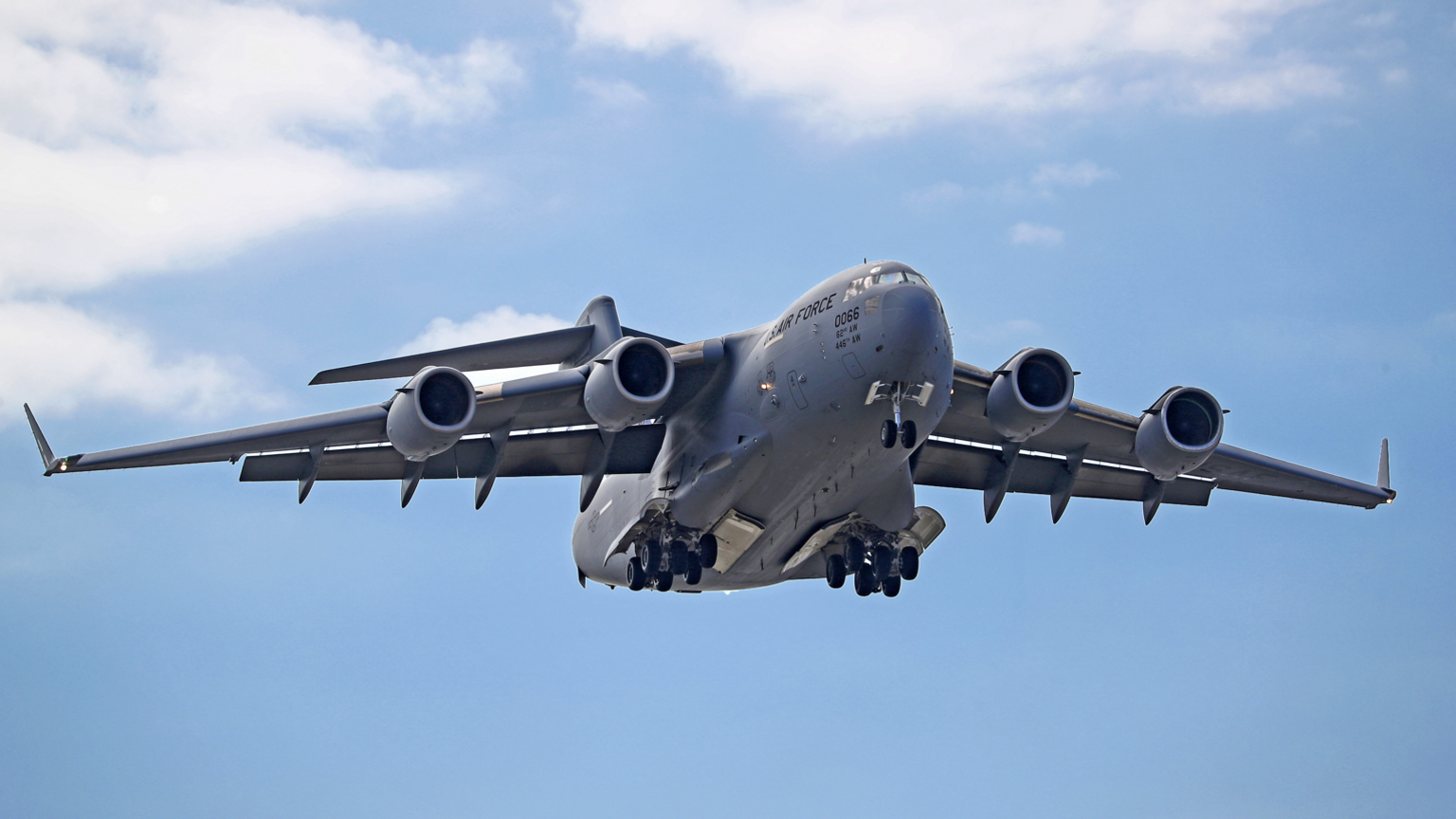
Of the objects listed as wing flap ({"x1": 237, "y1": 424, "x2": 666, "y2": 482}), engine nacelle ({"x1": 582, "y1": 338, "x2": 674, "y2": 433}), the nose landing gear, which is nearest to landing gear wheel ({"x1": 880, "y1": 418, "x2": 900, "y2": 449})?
the nose landing gear

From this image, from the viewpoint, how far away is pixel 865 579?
1781 centimetres

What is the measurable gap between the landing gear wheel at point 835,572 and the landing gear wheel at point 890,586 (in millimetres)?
618

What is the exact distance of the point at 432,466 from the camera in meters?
17.5

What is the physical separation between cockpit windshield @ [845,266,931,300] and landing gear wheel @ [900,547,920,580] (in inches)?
183

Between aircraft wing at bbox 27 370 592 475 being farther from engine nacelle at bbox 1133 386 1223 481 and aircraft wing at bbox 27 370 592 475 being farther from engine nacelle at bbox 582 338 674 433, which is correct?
engine nacelle at bbox 1133 386 1223 481

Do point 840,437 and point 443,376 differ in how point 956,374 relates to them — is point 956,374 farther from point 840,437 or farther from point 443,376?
point 443,376

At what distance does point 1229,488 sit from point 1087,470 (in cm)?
239

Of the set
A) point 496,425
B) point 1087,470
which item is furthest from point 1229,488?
point 496,425

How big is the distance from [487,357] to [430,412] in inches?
127

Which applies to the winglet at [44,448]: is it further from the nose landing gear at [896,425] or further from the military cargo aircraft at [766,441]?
the nose landing gear at [896,425]

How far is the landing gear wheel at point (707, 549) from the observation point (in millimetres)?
16969

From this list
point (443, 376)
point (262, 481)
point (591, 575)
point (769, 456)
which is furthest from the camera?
point (591, 575)

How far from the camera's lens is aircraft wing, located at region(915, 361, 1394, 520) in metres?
17.7

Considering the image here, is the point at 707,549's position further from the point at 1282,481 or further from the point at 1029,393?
the point at 1282,481
